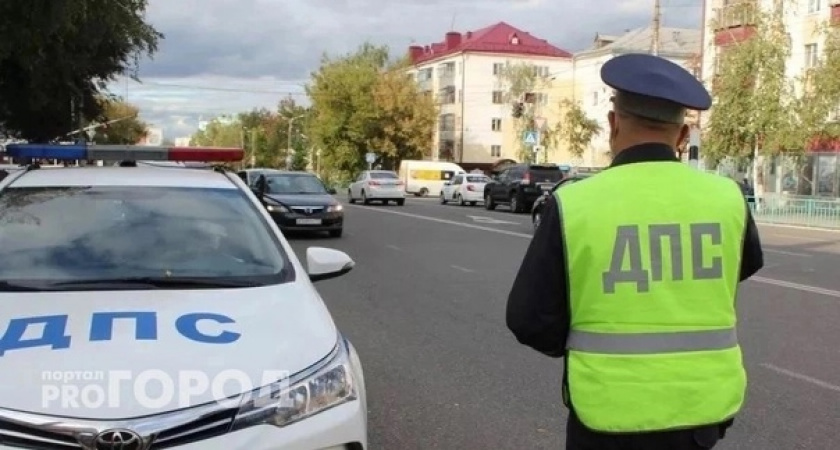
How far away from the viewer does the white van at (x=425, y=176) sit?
56.2 meters

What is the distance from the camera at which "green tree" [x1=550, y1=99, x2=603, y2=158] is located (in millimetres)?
59219

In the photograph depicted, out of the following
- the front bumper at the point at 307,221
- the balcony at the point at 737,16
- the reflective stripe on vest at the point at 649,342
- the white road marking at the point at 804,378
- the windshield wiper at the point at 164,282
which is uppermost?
the balcony at the point at 737,16

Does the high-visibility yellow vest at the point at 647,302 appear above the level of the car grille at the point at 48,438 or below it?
above

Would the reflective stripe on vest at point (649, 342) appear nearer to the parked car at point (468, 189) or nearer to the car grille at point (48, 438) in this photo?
the car grille at point (48, 438)

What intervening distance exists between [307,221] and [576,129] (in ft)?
144

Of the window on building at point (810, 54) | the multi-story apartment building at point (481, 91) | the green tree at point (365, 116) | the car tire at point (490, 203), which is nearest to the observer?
the car tire at point (490, 203)

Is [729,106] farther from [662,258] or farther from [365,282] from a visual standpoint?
[662,258]

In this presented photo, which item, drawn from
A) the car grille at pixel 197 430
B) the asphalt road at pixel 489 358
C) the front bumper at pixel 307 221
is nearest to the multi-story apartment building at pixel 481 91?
the front bumper at pixel 307 221

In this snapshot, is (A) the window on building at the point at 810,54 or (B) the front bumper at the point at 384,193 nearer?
(B) the front bumper at the point at 384,193

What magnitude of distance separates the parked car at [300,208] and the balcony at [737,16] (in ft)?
70.5

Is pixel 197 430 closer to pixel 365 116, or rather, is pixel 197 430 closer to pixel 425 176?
pixel 425 176

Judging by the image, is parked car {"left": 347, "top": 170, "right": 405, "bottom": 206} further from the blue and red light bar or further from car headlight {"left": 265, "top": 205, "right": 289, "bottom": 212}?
the blue and red light bar

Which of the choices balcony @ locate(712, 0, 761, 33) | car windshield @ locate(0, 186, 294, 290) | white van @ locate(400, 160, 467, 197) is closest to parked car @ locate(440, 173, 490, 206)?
balcony @ locate(712, 0, 761, 33)

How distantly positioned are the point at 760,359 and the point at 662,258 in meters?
5.64
